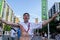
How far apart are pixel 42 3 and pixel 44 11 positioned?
2657 millimetres

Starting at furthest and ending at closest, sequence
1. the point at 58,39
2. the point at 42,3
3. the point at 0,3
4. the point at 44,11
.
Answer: the point at 0,3
the point at 42,3
the point at 44,11
the point at 58,39

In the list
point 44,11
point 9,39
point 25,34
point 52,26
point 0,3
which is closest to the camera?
point 25,34

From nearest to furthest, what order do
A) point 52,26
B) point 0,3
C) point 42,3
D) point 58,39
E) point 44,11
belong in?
1. point 58,39
2. point 44,11
3. point 42,3
4. point 0,3
5. point 52,26

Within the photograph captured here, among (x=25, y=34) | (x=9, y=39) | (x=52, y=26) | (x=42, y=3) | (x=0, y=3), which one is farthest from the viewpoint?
(x=52, y=26)

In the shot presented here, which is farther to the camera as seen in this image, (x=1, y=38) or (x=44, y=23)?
Result: (x=1, y=38)

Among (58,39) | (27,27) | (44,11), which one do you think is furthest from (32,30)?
(44,11)

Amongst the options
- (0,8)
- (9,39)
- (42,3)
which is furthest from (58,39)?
(0,8)

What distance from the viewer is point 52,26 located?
42.3 meters

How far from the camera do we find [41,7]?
112 ft

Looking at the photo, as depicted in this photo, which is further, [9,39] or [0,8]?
[0,8]

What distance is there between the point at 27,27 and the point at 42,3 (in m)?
30.7

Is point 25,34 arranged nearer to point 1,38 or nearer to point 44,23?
point 44,23

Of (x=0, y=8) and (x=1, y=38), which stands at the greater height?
(x=0, y=8)

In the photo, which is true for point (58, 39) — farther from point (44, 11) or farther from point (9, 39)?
point (44, 11)
